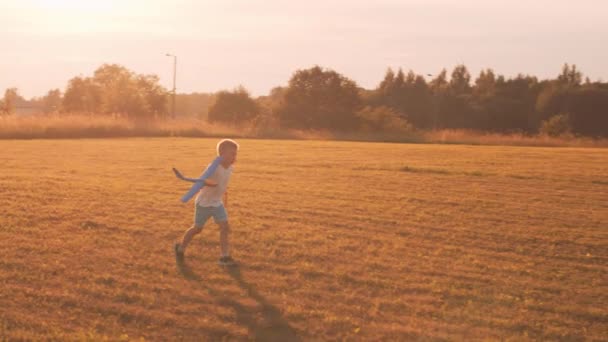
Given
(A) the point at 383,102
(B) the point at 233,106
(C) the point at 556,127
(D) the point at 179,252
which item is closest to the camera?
(D) the point at 179,252

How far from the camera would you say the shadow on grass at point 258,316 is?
4.55 m

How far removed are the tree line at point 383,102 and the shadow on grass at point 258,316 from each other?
43.5 m

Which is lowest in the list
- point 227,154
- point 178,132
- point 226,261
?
point 226,261

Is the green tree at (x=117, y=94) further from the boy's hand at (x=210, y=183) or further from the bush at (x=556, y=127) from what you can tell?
the boy's hand at (x=210, y=183)

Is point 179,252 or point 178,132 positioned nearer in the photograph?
point 179,252

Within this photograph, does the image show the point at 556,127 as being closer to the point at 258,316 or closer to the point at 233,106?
the point at 233,106

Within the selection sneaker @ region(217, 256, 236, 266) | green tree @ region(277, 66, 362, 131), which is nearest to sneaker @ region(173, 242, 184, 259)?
sneaker @ region(217, 256, 236, 266)

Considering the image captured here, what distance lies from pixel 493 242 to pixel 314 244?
2.36 meters

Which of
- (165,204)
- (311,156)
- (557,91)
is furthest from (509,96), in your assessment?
(165,204)

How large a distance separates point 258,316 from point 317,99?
56.4 m

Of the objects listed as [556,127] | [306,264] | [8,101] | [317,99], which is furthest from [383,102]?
[306,264]

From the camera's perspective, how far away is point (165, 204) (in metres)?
10.2

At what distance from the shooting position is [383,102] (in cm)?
7894

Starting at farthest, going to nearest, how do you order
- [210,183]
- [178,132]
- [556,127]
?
[556,127]
[178,132]
[210,183]
